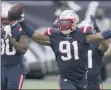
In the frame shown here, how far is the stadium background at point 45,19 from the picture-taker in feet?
41.9

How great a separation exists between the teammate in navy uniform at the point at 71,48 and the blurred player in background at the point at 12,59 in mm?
633

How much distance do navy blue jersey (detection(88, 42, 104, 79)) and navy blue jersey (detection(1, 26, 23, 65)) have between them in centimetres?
93

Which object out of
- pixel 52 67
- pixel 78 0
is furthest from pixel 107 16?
pixel 52 67

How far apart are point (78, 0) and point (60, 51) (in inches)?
203

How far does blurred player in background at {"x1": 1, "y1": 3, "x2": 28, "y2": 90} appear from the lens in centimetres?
859

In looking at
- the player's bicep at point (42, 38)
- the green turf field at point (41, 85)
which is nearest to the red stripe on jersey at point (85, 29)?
the player's bicep at point (42, 38)

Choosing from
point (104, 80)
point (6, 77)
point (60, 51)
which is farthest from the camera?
point (104, 80)

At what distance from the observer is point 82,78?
814 cm

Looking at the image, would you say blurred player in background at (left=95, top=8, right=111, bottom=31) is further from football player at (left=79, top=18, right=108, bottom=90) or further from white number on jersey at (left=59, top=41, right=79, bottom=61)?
white number on jersey at (left=59, top=41, right=79, bottom=61)

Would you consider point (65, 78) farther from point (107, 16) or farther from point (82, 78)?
point (107, 16)

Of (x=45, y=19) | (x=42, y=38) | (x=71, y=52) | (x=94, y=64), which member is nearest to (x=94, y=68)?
(x=94, y=64)

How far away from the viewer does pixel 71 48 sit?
8039 mm

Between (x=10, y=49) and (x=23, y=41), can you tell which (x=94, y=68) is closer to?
(x=23, y=41)

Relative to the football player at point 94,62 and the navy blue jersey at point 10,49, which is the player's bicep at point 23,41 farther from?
the football player at point 94,62
